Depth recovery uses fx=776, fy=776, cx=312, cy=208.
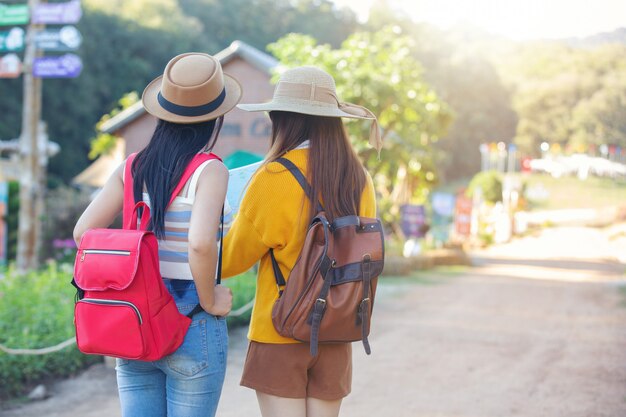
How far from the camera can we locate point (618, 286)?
13.8m

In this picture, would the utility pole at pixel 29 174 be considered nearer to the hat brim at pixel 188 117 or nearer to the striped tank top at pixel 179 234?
the hat brim at pixel 188 117

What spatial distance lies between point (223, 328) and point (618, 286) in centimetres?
1288

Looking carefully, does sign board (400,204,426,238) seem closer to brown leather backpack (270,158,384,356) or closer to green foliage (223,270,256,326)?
green foliage (223,270,256,326)

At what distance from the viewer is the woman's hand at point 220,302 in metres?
2.27

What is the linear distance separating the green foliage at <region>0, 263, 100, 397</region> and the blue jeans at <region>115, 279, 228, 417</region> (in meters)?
3.29

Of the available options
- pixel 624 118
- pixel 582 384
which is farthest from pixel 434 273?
pixel 582 384

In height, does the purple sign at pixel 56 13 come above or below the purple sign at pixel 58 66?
above

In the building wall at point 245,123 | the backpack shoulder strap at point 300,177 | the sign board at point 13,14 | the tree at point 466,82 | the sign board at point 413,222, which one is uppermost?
the tree at point 466,82

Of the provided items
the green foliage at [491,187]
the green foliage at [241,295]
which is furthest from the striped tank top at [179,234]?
the green foliage at [491,187]

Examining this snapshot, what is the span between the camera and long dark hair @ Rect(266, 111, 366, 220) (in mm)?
2467

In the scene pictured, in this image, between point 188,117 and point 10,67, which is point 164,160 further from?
point 10,67

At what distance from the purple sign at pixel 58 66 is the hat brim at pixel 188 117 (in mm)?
8499

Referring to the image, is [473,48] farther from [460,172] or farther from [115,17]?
[115,17]

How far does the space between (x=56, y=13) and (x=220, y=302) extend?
9783 millimetres
